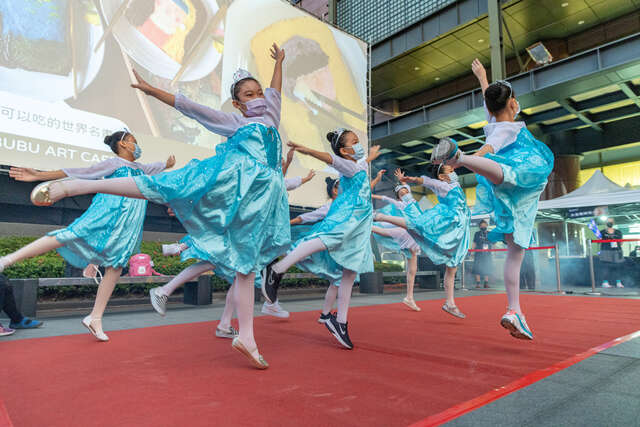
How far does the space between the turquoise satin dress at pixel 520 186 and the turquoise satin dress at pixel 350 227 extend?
0.84m

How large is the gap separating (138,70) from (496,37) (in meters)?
10.2

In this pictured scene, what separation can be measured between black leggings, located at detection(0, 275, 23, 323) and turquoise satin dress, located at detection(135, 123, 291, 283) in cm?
225

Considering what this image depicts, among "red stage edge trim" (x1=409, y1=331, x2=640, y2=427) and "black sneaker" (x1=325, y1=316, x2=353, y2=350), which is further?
"black sneaker" (x1=325, y1=316, x2=353, y2=350)

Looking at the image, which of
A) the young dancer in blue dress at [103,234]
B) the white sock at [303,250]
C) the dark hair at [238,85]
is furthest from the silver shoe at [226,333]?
the dark hair at [238,85]

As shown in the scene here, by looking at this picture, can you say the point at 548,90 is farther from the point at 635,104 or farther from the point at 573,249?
the point at 573,249

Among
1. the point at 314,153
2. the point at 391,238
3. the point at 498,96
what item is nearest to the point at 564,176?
the point at 391,238

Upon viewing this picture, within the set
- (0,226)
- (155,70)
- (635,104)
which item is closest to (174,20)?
(155,70)

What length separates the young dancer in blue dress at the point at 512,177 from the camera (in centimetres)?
230

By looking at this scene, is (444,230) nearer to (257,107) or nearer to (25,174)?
(257,107)

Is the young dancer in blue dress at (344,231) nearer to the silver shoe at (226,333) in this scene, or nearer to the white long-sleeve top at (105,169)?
the silver shoe at (226,333)

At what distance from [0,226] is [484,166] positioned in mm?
7784

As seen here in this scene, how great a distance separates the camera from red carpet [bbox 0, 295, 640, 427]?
1.31m

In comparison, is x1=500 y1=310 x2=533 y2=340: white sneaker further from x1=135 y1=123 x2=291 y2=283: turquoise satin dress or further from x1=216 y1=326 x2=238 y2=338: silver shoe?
x1=216 y1=326 x2=238 y2=338: silver shoe

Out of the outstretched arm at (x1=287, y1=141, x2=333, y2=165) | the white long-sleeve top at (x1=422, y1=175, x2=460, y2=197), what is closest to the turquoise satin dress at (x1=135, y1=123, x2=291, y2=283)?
the outstretched arm at (x1=287, y1=141, x2=333, y2=165)
